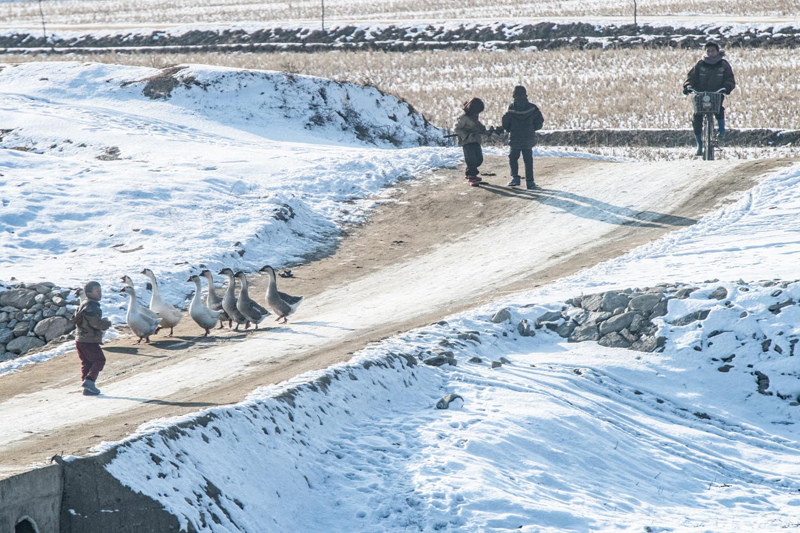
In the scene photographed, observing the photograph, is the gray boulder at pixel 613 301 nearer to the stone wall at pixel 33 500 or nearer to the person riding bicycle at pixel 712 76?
the stone wall at pixel 33 500

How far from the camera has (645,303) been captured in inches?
463

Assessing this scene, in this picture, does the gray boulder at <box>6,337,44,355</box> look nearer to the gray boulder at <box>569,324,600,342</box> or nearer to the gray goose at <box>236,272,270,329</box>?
the gray goose at <box>236,272,270,329</box>

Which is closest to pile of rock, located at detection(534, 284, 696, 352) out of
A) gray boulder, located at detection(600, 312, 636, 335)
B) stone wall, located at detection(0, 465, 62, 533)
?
gray boulder, located at detection(600, 312, 636, 335)

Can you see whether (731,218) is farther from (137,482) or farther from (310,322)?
(137,482)

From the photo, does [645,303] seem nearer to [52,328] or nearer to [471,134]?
[471,134]

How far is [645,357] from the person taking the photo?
1123 cm

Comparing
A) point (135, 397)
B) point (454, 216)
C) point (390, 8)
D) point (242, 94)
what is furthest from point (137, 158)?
point (390, 8)

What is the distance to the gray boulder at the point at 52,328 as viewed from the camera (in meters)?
12.6

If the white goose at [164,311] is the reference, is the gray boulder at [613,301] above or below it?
below

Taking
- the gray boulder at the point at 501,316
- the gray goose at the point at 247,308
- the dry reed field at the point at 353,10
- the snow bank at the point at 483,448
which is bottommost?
the snow bank at the point at 483,448

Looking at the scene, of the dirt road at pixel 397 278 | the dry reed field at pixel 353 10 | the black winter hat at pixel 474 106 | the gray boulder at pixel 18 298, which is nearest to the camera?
the dirt road at pixel 397 278

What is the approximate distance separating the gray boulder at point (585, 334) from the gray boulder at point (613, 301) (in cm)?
34

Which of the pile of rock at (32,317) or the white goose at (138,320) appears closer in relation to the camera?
the white goose at (138,320)

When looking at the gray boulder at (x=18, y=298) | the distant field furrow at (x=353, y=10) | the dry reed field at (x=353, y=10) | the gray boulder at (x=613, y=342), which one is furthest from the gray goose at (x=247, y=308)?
the distant field furrow at (x=353, y=10)
